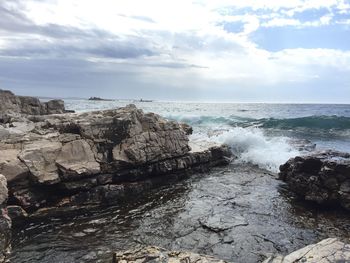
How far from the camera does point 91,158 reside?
1140 centimetres

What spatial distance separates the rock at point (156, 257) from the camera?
5723 millimetres

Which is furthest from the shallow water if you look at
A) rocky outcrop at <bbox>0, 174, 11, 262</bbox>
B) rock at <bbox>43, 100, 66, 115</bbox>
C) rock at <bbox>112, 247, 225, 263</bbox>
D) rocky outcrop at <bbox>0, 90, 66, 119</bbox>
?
rock at <bbox>43, 100, 66, 115</bbox>

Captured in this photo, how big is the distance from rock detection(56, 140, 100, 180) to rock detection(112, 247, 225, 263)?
5.05 m

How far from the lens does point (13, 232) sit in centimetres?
A: 862

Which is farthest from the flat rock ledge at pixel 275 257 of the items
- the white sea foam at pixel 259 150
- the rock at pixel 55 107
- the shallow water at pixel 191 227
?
the rock at pixel 55 107

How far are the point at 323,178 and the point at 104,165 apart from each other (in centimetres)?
759

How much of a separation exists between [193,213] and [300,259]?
4898mm

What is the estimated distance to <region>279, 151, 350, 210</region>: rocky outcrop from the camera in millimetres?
10758

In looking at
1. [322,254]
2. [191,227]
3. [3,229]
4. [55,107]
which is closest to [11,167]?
[3,229]

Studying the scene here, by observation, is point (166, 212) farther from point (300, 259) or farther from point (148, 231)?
point (300, 259)

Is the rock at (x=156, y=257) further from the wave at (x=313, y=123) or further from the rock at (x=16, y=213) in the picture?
the wave at (x=313, y=123)

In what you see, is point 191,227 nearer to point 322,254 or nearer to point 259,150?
point 322,254

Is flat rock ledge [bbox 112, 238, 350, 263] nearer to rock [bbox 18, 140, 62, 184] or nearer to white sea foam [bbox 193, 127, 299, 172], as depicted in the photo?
rock [bbox 18, 140, 62, 184]

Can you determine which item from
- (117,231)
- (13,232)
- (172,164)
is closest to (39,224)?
(13,232)
